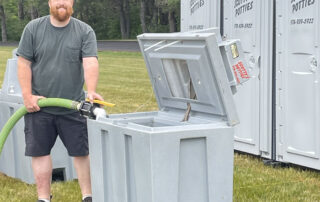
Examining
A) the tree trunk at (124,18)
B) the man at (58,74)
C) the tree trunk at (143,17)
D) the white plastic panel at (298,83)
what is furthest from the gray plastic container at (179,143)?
the tree trunk at (124,18)

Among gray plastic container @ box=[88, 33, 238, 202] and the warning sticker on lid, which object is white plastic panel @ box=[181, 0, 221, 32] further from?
the warning sticker on lid

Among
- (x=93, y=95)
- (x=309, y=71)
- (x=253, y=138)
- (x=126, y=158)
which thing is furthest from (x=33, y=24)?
(x=253, y=138)

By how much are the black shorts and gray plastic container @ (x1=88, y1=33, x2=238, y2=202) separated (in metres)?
0.66

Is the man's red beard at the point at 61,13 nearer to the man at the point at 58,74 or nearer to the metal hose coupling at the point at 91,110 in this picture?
the man at the point at 58,74

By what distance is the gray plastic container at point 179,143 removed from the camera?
4.58 m

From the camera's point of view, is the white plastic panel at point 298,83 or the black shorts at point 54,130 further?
the white plastic panel at point 298,83

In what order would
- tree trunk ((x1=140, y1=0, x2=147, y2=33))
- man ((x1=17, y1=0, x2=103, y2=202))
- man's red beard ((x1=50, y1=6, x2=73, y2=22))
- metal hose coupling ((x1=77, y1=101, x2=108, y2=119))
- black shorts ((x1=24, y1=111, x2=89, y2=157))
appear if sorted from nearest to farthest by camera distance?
metal hose coupling ((x1=77, y1=101, x2=108, y2=119)) < man's red beard ((x1=50, y1=6, x2=73, y2=22)) < man ((x1=17, y1=0, x2=103, y2=202)) < black shorts ((x1=24, y1=111, x2=89, y2=157)) < tree trunk ((x1=140, y1=0, x2=147, y2=33))

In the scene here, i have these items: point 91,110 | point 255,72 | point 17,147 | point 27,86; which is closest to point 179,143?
point 91,110

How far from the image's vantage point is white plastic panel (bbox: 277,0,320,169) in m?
7.55

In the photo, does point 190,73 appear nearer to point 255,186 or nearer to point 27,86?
point 27,86

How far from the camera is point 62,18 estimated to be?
575 cm

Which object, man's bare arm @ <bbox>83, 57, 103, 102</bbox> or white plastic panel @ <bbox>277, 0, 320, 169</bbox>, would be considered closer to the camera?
man's bare arm @ <bbox>83, 57, 103, 102</bbox>

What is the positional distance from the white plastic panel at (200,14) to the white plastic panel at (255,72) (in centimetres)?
A: 29

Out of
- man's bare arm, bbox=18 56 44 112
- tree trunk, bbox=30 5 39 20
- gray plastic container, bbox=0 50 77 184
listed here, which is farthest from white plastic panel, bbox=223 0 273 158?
tree trunk, bbox=30 5 39 20
